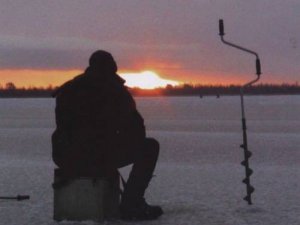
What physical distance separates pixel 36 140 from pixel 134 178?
10526mm

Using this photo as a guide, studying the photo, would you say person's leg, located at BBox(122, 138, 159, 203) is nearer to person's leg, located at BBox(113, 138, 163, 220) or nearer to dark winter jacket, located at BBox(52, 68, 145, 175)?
person's leg, located at BBox(113, 138, 163, 220)

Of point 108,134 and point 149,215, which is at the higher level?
point 108,134

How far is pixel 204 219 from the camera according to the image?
559cm

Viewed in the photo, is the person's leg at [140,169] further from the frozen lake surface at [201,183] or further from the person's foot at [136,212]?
the frozen lake surface at [201,183]

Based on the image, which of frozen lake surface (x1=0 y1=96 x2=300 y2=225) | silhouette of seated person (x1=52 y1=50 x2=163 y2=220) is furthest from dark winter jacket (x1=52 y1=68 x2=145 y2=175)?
frozen lake surface (x1=0 y1=96 x2=300 y2=225)

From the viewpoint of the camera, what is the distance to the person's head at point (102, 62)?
18.0 feet

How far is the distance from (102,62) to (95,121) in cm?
51

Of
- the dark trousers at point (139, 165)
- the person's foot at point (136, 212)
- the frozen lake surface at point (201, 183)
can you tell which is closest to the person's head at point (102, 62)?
the dark trousers at point (139, 165)

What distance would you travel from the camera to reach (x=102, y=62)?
18.0 ft

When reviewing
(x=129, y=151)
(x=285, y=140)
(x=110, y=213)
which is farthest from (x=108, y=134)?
(x=285, y=140)

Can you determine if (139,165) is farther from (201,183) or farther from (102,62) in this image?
(201,183)

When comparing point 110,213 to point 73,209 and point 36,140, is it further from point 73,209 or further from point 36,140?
point 36,140

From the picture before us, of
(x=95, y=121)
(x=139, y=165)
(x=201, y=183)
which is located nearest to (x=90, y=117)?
(x=95, y=121)

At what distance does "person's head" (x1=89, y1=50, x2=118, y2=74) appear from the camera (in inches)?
216
